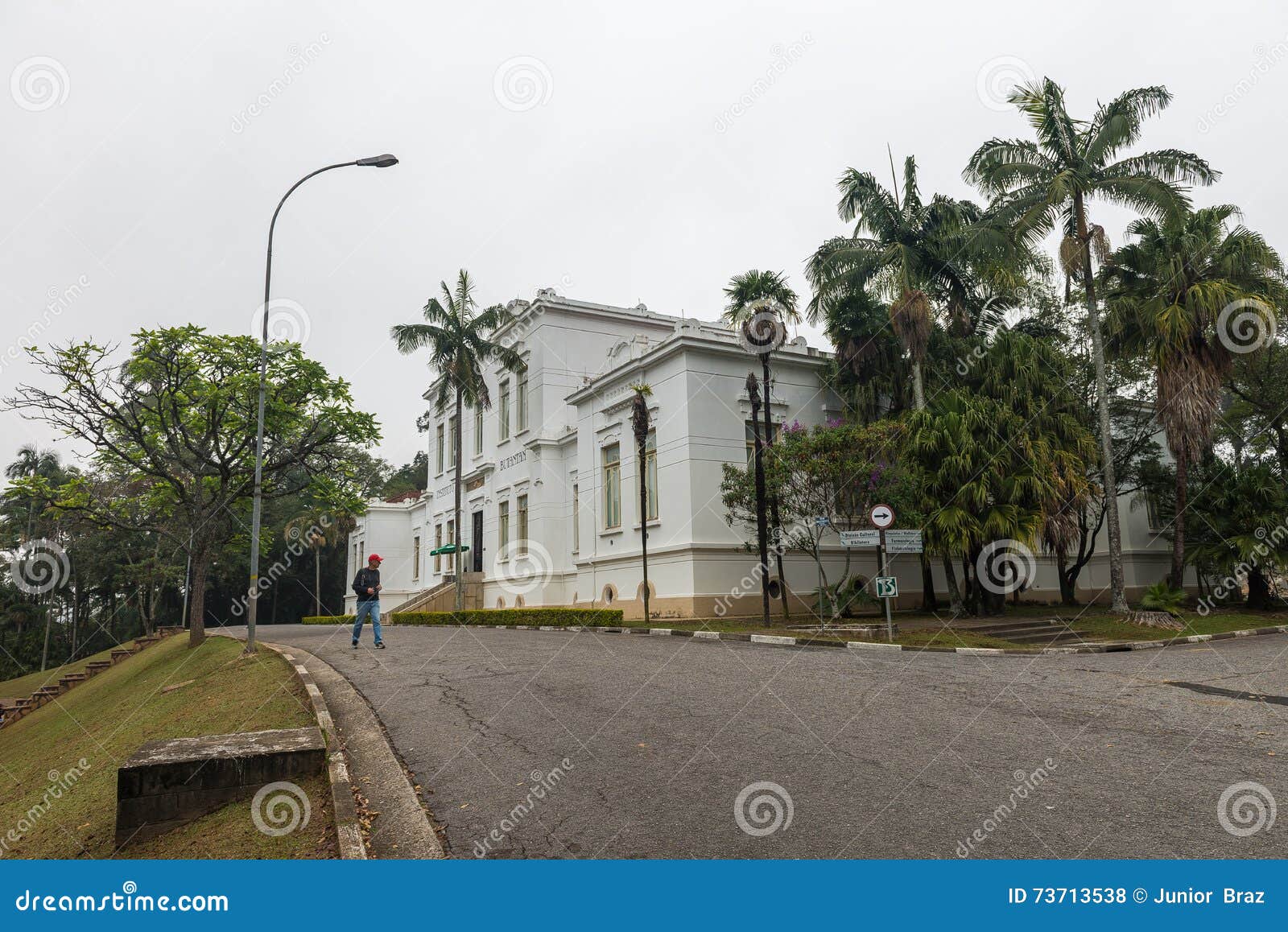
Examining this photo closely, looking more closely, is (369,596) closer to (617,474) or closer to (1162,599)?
(617,474)

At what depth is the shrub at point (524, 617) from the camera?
71.3ft

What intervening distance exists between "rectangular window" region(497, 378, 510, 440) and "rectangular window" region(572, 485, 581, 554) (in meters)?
5.55

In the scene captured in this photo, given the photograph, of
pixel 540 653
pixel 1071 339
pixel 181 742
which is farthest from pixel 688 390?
pixel 181 742

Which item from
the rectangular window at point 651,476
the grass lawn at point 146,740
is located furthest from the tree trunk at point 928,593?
the grass lawn at point 146,740

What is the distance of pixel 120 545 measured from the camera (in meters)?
46.0

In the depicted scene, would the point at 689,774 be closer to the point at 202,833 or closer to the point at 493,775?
the point at 493,775

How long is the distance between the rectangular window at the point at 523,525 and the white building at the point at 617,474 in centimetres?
9

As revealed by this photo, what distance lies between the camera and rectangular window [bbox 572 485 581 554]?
28.8 meters

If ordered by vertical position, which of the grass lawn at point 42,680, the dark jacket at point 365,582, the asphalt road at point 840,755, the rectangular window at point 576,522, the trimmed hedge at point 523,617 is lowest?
the grass lawn at point 42,680

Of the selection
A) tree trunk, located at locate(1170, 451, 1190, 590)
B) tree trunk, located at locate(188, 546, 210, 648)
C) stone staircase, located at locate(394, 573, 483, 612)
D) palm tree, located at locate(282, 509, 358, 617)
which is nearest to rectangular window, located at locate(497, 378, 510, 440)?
stone staircase, located at locate(394, 573, 483, 612)

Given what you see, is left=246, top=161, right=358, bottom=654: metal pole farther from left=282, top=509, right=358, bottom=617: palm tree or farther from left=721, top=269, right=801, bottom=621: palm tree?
left=282, top=509, right=358, bottom=617: palm tree

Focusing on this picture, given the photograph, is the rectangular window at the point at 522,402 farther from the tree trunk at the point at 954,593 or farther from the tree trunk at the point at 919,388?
the tree trunk at the point at 954,593

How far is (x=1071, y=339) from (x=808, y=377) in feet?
29.3

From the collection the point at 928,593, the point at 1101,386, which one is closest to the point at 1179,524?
the point at 1101,386
